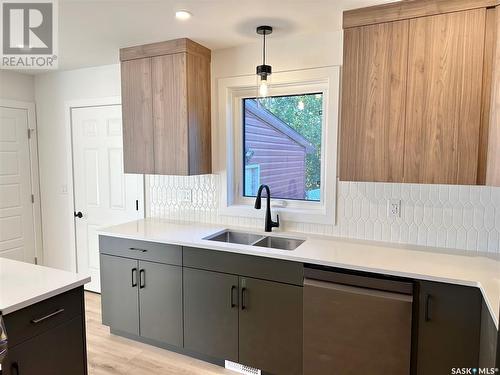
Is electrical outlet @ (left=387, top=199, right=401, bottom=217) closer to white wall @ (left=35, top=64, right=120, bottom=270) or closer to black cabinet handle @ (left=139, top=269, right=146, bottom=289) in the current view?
black cabinet handle @ (left=139, top=269, right=146, bottom=289)

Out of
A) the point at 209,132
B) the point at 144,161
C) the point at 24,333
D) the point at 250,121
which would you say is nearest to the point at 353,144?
the point at 250,121

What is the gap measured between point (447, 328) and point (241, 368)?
1.40 meters

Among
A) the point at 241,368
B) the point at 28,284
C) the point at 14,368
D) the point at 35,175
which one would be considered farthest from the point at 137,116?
the point at 241,368

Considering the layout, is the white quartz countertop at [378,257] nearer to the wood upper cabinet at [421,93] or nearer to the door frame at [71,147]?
the wood upper cabinet at [421,93]

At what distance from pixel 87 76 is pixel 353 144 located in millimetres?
2879

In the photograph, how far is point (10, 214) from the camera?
387 cm

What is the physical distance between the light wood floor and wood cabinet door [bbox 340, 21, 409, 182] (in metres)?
1.75

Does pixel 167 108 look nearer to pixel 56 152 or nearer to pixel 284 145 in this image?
pixel 284 145

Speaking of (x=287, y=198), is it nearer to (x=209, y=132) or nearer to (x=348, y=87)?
(x=209, y=132)

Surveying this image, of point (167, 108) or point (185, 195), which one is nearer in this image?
point (167, 108)

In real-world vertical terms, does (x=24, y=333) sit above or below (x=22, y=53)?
below

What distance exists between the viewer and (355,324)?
209 cm

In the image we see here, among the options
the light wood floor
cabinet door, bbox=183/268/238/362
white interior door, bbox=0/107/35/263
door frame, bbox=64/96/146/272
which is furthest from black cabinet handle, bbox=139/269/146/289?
white interior door, bbox=0/107/35/263

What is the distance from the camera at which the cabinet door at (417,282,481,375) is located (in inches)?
72.3
